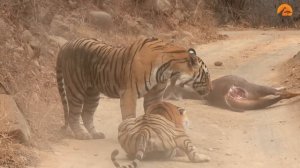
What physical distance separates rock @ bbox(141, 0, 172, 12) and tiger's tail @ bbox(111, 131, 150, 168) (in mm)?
12026

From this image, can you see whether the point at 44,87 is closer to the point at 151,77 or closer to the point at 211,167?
the point at 151,77

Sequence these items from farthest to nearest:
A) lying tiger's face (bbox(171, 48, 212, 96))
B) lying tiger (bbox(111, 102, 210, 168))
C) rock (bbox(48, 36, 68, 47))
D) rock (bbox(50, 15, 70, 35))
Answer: rock (bbox(50, 15, 70, 35)) → rock (bbox(48, 36, 68, 47)) → lying tiger's face (bbox(171, 48, 212, 96)) → lying tiger (bbox(111, 102, 210, 168))

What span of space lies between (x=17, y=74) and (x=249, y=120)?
135 inches

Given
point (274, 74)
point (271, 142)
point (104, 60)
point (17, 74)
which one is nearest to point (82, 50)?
point (104, 60)

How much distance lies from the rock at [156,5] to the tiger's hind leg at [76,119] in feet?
34.6

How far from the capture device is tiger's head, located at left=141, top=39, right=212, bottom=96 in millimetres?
7496

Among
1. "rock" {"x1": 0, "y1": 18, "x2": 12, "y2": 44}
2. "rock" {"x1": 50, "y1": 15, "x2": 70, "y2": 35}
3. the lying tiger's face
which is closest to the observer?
the lying tiger's face

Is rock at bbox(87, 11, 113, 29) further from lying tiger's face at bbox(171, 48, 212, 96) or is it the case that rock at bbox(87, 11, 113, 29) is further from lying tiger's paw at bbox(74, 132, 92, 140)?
lying tiger's face at bbox(171, 48, 212, 96)

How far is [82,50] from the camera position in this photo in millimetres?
8070

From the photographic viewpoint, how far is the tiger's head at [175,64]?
7.50 meters

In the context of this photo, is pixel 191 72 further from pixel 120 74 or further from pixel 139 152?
pixel 139 152

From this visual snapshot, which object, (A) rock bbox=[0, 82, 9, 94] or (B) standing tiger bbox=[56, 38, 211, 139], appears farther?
(A) rock bbox=[0, 82, 9, 94]

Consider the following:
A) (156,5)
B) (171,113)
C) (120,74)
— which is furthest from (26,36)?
(156,5)

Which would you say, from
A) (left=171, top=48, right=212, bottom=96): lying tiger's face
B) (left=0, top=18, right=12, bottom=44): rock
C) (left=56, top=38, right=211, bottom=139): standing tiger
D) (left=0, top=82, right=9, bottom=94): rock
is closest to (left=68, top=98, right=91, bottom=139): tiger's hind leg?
(left=56, top=38, right=211, bottom=139): standing tiger
